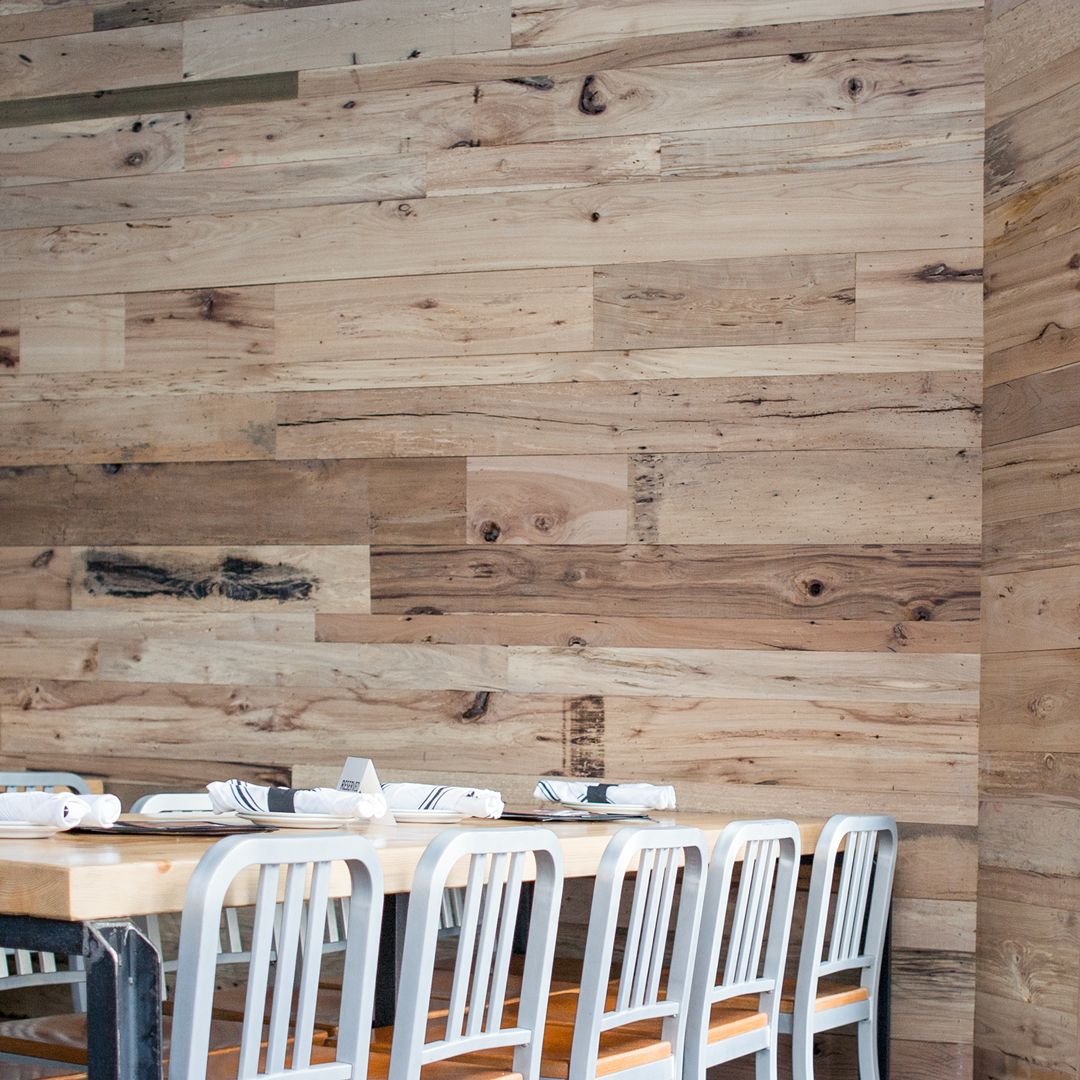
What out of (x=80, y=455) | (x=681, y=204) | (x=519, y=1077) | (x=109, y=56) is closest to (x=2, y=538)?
(x=80, y=455)

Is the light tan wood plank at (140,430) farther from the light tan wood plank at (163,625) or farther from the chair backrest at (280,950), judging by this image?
the chair backrest at (280,950)

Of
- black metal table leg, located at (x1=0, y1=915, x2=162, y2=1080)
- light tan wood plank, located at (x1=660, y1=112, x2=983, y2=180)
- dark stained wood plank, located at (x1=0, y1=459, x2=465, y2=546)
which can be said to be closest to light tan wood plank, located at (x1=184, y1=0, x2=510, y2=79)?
light tan wood plank, located at (x1=660, y1=112, x2=983, y2=180)

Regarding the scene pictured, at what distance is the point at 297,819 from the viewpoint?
1.91 metres

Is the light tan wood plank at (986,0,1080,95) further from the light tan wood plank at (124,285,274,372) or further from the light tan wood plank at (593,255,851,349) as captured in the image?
the light tan wood plank at (124,285,274,372)

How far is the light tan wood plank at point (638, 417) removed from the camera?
2.96 metres

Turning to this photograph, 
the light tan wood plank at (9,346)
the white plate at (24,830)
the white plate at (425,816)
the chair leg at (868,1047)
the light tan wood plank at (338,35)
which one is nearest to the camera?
the white plate at (24,830)

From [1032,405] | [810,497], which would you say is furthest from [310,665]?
[1032,405]

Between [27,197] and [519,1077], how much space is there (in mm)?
2879

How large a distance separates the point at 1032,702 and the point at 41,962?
216cm

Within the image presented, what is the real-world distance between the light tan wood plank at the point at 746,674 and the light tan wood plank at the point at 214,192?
1274mm

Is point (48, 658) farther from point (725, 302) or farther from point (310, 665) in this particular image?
point (725, 302)

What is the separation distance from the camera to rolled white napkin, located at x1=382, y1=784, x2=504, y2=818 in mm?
2197

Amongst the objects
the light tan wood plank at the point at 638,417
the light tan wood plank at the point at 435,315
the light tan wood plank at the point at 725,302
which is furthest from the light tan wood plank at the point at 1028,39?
the light tan wood plank at the point at 435,315

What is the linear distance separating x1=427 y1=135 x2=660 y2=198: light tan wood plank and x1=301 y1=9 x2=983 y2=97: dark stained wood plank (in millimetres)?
192
